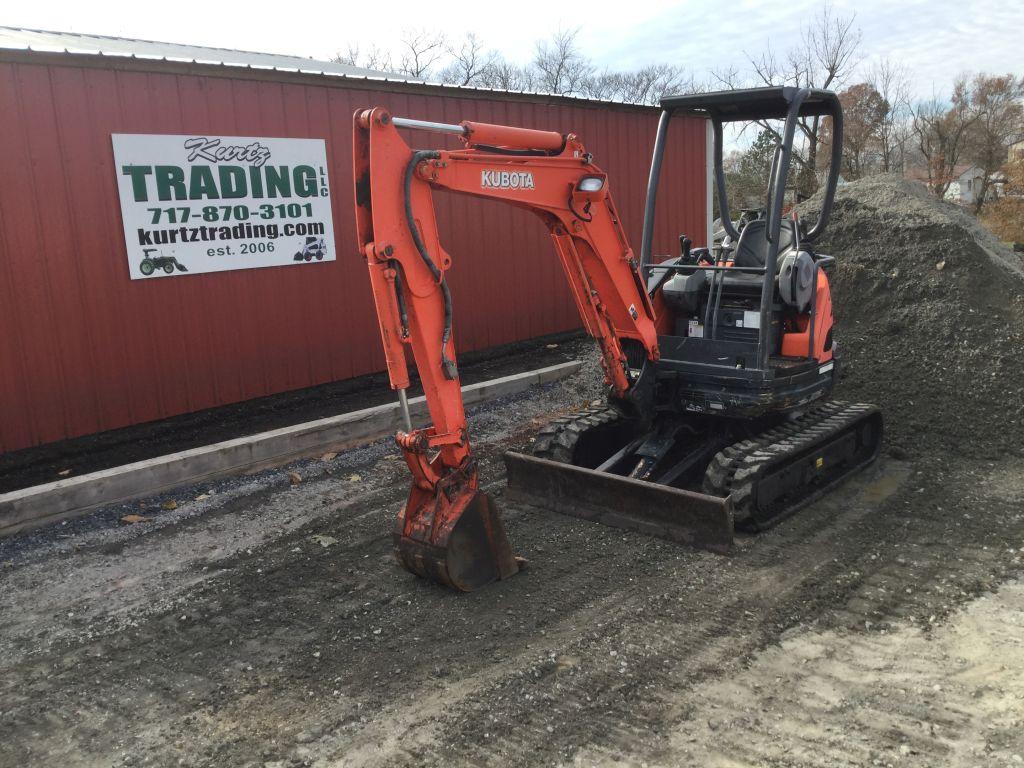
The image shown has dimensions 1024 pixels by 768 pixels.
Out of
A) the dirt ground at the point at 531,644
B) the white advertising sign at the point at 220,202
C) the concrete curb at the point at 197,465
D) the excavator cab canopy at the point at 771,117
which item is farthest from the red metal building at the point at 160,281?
the excavator cab canopy at the point at 771,117

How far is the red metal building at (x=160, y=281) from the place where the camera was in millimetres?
7547

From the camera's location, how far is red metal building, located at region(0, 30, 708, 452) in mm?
7547

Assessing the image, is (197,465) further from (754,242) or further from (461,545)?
(754,242)

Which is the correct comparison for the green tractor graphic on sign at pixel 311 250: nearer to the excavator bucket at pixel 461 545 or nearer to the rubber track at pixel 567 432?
the rubber track at pixel 567 432

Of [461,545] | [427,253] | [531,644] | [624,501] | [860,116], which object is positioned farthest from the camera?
[860,116]

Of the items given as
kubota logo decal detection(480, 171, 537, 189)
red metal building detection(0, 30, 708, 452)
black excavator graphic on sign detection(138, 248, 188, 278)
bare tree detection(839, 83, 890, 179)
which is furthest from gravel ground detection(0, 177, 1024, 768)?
bare tree detection(839, 83, 890, 179)

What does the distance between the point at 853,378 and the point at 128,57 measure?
25.4 feet

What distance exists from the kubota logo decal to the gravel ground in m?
2.30

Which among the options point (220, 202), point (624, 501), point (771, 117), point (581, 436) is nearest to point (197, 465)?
point (220, 202)

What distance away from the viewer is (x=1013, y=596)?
4742mm

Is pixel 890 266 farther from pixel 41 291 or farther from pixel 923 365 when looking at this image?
pixel 41 291

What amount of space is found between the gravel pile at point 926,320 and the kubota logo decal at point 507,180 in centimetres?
409

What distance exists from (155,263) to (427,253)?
467 cm

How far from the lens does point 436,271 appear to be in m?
4.78
